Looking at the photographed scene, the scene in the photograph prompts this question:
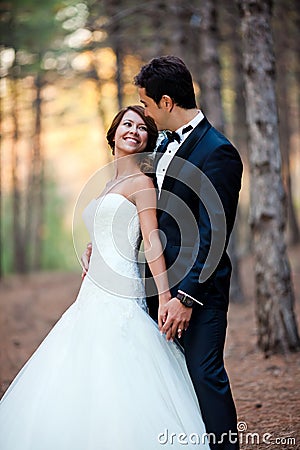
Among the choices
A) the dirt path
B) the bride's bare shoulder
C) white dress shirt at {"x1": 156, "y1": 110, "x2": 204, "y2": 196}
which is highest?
white dress shirt at {"x1": 156, "y1": 110, "x2": 204, "y2": 196}

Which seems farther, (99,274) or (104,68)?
(104,68)

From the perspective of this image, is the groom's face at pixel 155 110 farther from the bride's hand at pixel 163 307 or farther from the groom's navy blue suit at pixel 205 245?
the bride's hand at pixel 163 307

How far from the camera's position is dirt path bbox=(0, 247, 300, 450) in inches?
183

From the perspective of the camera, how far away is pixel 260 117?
6598 millimetres

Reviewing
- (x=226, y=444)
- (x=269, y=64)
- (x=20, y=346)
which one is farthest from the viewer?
(x=20, y=346)

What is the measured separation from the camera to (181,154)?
360 centimetres

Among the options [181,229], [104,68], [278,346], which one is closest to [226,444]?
[181,229]

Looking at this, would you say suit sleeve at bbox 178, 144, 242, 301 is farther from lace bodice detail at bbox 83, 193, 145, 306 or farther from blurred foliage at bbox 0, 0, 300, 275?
blurred foliage at bbox 0, 0, 300, 275

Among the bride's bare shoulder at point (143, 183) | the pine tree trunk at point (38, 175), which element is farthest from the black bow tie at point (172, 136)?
the pine tree trunk at point (38, 175)

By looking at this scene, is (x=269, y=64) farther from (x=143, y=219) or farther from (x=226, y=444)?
(x=226, y=444)

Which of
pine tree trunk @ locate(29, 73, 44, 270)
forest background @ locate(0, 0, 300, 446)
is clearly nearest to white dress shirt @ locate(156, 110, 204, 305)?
forest background @ locate(0, 0, 300, 446)

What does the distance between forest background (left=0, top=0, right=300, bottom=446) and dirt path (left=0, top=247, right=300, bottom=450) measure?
345 millimetres

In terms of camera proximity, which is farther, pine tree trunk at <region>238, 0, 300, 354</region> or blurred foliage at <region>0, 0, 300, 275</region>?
blurred foliage at <region>0, 0, 300, 275</region>

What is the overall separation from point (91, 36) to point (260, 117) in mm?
8260
